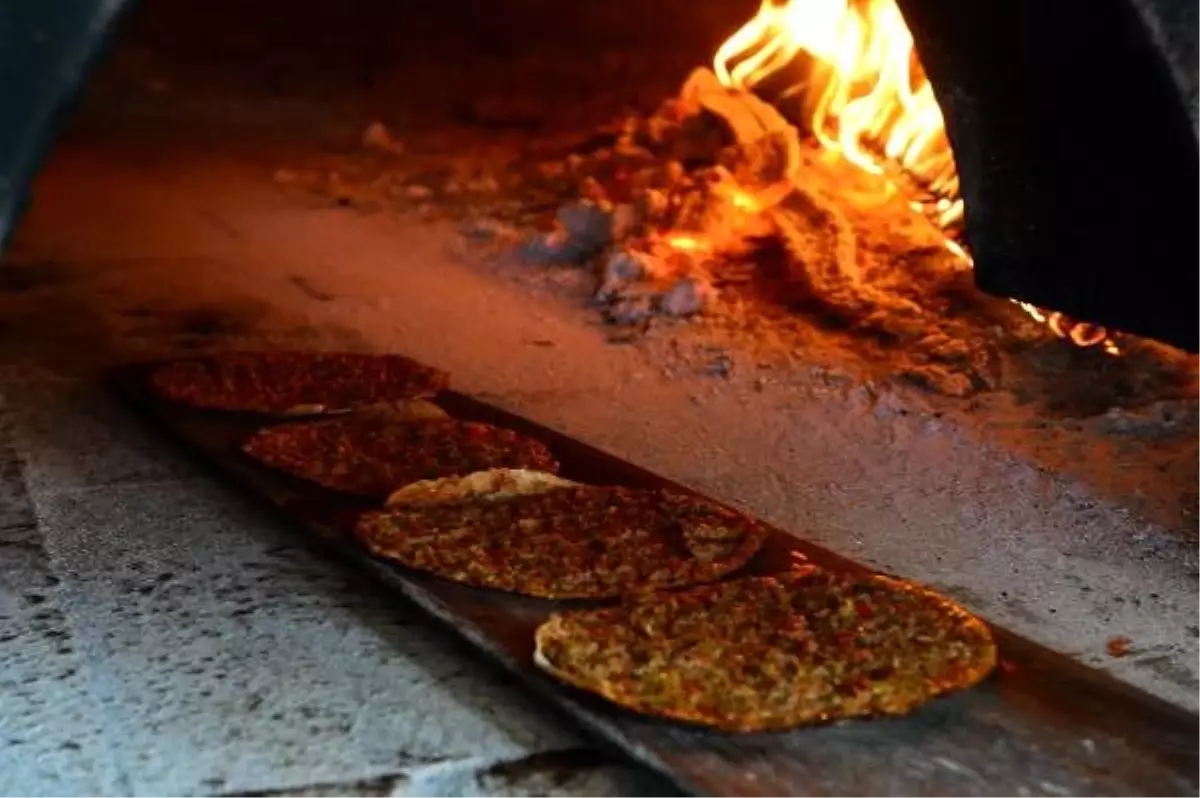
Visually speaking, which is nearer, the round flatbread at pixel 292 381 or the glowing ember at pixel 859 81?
the round flatbread at pixel 292 381

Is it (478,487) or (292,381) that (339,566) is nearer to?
(478,487)

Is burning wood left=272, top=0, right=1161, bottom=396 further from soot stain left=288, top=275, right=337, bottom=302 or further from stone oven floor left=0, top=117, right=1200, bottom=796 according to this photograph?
soot stain left=288, top=275, right=337, bottom=302

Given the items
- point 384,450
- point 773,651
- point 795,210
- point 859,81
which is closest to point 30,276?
point 384,450

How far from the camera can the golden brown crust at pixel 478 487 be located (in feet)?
6.49

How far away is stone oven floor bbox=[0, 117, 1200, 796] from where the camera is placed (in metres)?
1.55

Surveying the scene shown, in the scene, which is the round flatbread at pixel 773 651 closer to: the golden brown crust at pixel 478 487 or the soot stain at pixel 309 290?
the golden brown crust at pixel 478 487

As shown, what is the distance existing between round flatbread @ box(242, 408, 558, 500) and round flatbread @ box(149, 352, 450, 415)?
9 cm

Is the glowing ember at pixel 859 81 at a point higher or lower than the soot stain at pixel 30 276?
higher

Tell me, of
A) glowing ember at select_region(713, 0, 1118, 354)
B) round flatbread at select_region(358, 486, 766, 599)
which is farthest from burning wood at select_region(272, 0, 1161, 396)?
round flatbread at select_region(358, 486, 766, 599)

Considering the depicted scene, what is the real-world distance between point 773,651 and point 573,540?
0.36 meters

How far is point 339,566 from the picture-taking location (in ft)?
6.43

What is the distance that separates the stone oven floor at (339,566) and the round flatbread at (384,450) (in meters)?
0.09

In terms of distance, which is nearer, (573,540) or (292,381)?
(573,540)

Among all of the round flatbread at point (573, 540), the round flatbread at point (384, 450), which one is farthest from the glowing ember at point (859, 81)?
the round flatbread at point (573, 540)
